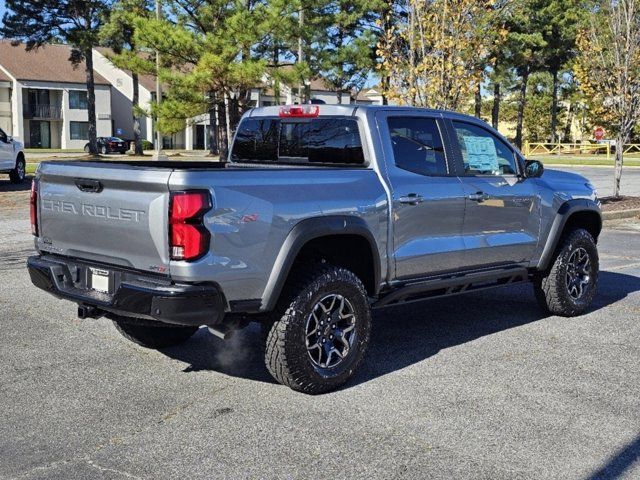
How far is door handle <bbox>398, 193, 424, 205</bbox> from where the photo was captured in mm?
Answer: 5734

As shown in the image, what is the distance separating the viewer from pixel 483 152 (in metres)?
6.74

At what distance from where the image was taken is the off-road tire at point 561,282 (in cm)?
734

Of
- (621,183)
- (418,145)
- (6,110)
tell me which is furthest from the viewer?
(6,110)

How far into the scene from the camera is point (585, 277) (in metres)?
7.72

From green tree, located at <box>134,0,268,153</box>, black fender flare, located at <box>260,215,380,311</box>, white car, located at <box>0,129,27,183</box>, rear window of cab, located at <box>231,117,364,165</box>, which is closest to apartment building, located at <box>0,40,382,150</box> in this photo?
green tree, located at <box>134,0,268,153</box>

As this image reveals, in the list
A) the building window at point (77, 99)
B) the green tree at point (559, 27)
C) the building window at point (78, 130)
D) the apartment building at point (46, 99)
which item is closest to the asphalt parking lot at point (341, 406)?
the green tree at point (559, 27)

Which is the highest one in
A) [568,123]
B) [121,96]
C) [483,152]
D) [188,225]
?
[121,96]

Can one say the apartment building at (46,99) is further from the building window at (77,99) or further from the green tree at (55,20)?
the green tree at (55,20)

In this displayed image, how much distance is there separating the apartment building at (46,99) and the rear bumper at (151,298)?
61.6 metres

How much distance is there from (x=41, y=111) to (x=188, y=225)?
64.2 metres

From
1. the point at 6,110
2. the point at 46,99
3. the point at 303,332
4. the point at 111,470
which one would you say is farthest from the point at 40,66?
the point at 111,470

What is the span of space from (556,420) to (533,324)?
2546mm

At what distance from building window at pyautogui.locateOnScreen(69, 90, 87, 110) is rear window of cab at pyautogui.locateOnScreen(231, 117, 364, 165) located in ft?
204

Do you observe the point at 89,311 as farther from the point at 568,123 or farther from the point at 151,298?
the point at 568,123
